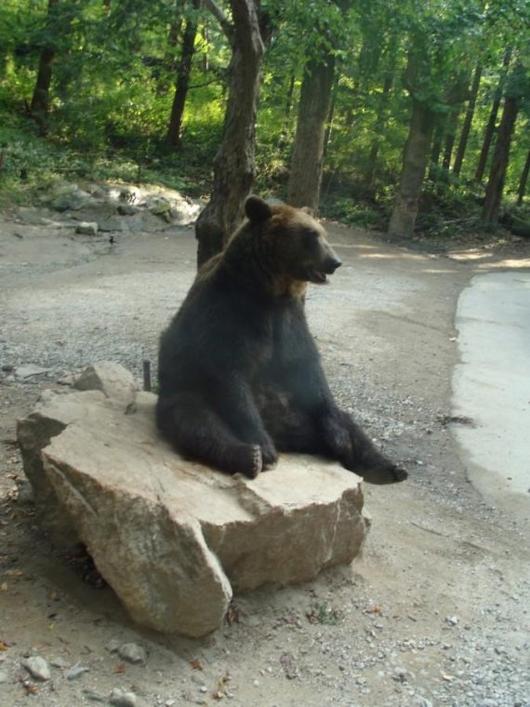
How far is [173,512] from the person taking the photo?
4.04 metres

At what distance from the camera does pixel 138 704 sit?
3674 mm

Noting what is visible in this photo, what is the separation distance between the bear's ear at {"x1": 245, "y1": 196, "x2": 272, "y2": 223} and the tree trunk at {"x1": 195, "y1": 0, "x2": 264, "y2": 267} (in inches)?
103

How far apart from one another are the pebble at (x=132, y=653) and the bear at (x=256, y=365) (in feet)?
3.90

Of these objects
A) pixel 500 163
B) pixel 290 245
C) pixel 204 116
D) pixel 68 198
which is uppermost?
pixel 204 116

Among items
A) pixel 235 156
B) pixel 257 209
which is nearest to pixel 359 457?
pixel 257 209

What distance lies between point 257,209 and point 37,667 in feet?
10.3

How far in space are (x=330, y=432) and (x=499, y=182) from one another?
21384 mm

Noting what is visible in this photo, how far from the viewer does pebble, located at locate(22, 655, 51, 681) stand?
371 centimetres

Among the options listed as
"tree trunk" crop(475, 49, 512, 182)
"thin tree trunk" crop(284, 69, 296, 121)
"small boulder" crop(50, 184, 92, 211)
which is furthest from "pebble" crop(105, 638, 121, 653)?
"thin tree trunk" crop(284, 69, 296, 121)

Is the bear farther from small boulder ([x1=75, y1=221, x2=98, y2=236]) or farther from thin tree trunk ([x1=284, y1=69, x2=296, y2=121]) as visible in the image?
thin tree trunk ([x1=284, y1=69, x2=296, y2=121])

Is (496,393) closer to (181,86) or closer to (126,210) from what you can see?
(126,210)

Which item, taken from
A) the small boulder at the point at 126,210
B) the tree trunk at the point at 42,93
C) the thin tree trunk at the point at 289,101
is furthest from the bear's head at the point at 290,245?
the thin tree trunk at the point at 289,101

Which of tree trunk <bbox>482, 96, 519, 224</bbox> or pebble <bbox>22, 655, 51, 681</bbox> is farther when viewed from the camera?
tree trunk <bbox>482, 96, 519, 224</bbox>

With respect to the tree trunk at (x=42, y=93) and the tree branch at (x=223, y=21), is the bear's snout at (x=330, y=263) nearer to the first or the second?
the tree branch at (x=223, y=21)
